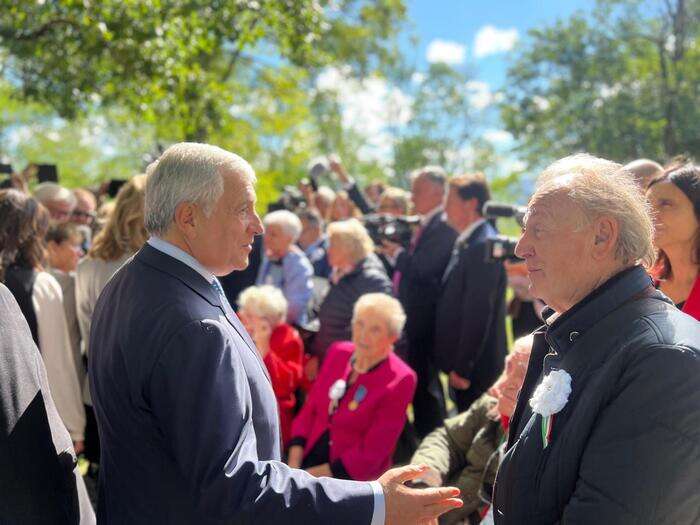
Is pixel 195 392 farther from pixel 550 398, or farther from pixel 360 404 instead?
pixel 360 404

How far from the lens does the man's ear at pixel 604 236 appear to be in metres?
1.82

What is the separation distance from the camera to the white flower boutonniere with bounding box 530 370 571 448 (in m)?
1.70

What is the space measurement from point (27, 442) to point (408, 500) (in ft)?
3.28

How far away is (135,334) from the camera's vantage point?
1817 mm

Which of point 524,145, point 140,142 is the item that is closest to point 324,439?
point 524,145

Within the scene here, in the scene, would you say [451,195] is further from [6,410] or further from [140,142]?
[140,142]

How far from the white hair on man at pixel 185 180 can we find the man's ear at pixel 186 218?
0.01 m

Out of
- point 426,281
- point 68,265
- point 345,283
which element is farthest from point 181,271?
point 426,281

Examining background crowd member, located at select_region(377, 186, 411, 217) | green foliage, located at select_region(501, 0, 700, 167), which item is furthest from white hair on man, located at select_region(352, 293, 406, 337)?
green foliage, located at select_region(501, 0, 700, 167)

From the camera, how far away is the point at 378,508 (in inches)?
73.7

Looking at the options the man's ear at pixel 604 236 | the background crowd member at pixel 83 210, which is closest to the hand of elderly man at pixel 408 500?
the man's ear at pixel 604 236

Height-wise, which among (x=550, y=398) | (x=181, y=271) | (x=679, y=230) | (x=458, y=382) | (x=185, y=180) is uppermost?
(x=185, y=180)

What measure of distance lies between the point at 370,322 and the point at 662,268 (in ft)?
5.73

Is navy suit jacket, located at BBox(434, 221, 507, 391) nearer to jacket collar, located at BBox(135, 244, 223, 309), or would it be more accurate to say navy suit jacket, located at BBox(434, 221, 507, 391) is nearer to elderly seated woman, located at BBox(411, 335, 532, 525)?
elderly seated woman, located at BBox(411, 335, 532, 525)
